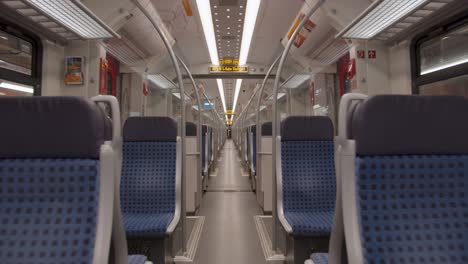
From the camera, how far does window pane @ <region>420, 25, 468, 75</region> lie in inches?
108

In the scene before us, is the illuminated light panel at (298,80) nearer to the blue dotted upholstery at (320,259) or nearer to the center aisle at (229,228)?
the center aisle at (229,228)

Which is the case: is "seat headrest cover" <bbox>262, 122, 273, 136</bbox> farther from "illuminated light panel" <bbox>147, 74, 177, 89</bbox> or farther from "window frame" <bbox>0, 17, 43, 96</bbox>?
"window frame" <bbox>0, 17, 43, 96</bbox>

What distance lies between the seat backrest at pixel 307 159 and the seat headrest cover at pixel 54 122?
5.96ft

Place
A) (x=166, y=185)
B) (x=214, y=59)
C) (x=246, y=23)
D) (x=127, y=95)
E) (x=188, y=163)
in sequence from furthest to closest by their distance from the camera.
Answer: (x=214, y=59), (x=127, y=95), (x=246, y=23), (x=188, y=163), (x=166, y=185)

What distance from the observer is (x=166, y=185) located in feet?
7.93

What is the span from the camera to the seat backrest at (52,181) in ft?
3.25

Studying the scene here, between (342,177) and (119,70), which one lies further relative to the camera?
(119,70)

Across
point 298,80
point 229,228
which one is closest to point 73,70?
point 229,228

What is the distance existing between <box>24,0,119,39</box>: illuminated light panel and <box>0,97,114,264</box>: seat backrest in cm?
183

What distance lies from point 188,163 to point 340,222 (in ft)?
10.00

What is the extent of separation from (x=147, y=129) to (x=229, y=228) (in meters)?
1.75

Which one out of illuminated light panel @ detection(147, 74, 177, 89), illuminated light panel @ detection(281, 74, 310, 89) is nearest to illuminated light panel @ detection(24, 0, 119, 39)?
illuminated light panel @ detection(147, 74, 177, 89)

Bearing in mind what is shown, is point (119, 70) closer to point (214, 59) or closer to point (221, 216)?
point (214, 59)

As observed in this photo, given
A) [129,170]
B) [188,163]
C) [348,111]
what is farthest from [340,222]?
[188,163]
